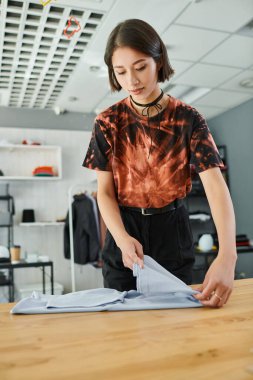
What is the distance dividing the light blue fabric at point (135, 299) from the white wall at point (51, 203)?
3981mm

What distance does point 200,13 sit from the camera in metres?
2.94

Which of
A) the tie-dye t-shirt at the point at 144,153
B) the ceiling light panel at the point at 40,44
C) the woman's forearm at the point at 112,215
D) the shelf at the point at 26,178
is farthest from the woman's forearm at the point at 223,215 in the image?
the shelf at the point at 26,178

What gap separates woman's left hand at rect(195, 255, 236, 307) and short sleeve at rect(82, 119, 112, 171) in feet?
1.64

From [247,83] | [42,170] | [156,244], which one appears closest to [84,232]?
[42,170]

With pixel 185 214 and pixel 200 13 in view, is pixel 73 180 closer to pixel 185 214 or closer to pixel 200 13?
pixel 200 13

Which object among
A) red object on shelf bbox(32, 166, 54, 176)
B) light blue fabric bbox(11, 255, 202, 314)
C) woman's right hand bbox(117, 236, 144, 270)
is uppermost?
red object on shelf bbox(32, 166, 54, 176)

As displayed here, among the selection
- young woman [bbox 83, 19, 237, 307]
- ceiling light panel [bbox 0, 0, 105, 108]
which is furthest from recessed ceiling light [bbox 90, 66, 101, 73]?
young woman [bbox 83, 19, 237, 307]

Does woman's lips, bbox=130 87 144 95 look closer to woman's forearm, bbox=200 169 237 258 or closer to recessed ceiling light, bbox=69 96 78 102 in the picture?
woman's forearm, bbox=200 169 237 258

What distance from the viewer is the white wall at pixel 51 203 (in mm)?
5016

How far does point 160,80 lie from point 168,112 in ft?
0.34

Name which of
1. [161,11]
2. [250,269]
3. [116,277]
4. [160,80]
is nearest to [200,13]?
→ [161,11]

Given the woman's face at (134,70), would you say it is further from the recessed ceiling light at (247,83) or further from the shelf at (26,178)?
the shelf at (26,178)

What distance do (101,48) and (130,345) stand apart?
3.18m

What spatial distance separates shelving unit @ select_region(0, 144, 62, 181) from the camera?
16.4 ft
